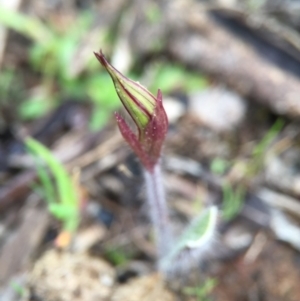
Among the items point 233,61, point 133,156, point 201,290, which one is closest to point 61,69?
point 133,156

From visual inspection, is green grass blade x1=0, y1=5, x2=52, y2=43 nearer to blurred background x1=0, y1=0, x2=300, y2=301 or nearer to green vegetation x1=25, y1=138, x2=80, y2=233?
blurred background x1=0, y1=0, x2=300, y2=301

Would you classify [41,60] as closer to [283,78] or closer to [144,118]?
[283,78]

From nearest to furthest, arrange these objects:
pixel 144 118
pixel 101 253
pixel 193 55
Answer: pixel 144 118
pixel 101 253
pixel 193 55

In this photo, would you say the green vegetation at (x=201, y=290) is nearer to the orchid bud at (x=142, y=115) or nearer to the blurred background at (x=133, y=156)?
the blurred background at (x=133, y=156)

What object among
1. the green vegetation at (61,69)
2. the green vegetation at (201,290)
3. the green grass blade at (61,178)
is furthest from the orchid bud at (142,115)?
the green vegetation at (61,69)

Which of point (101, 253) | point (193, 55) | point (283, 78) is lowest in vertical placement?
point (101, 253)

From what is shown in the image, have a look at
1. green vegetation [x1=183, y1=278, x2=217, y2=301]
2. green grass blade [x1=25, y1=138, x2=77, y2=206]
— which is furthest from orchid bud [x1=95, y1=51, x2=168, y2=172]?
green vegetation [x1=183, y1=278, x2=217, y2=301]

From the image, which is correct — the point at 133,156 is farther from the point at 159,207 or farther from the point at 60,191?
the point at 159,207

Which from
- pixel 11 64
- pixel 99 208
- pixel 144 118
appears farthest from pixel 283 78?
pixel 11 64
